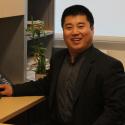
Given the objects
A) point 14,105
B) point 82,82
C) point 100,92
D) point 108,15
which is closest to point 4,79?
point 14,105

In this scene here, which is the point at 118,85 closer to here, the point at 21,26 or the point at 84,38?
the point at 84,38

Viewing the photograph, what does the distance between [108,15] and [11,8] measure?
1308 mm

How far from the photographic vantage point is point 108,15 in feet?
10.7

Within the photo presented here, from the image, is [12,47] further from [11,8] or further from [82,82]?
[82,82]

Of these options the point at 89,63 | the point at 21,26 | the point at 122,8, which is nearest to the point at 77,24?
the point at 89,63

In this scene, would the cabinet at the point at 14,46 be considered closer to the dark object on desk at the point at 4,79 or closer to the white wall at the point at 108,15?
the dark object on desk at the point at 4,79

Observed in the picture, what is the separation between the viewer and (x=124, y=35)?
3248 mm

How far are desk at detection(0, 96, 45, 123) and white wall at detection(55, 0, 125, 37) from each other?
141 cm

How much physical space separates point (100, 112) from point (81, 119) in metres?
0.12

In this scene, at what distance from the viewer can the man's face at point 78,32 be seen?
1929mm

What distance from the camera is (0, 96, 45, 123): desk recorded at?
180 cm

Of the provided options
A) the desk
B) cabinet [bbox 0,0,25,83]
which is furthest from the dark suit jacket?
cabinet [bbox 0,0,25,83]

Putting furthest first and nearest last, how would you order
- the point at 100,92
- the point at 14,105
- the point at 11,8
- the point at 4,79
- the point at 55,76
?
the point at 4,79 → the point at 11,8 → the point at 55,76 → the point at 14,105 → the point at 100,92

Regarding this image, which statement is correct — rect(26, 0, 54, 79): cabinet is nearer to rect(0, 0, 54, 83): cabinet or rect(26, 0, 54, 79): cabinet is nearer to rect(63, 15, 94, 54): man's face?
rect(0, 0, 54, 83): cabinet
